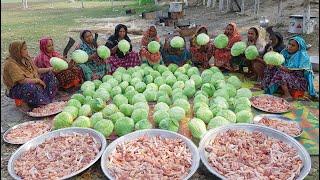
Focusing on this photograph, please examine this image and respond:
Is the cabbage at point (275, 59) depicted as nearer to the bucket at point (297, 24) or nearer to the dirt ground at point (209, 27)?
the dirt ground at point (209, 27)

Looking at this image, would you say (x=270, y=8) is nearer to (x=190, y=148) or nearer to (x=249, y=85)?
(x=249, y=85)

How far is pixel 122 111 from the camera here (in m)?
4.66

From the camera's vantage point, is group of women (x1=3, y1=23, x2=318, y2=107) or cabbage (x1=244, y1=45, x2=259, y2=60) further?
cabbage (x1=244, y1=45, x2=259, y2=60)

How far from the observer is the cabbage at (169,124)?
414cm

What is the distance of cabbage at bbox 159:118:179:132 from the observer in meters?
4.14

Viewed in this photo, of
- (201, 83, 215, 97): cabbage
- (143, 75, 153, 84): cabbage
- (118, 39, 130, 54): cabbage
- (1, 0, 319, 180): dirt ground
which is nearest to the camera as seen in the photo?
(1, 0, 319, 180): dirt ground

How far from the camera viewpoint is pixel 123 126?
4148 mm

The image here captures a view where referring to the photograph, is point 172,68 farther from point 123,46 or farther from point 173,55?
point 123,46

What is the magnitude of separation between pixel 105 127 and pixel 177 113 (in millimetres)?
975

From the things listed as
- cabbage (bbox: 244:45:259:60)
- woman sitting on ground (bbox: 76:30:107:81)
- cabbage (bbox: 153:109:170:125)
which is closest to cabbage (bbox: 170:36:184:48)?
cabbage (bbox: 244:45:259:60)

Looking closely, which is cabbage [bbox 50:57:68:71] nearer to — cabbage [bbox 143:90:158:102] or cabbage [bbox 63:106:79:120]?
cabbage [bbox 63:106:79:120]

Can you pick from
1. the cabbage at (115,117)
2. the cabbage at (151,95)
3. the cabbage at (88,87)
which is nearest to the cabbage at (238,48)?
the cabbage at (151,95)

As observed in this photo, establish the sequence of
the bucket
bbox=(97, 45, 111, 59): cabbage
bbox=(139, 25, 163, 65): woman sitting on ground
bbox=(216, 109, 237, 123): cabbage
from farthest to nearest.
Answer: the bucket → bbox=(139, 25, 163, 65): woman sitting on ground → bbox=(97, 45, 111, 59): cabbage → bbox=(216, 109, 237, 123): cabbage

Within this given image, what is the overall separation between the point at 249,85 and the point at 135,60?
7.41ft
